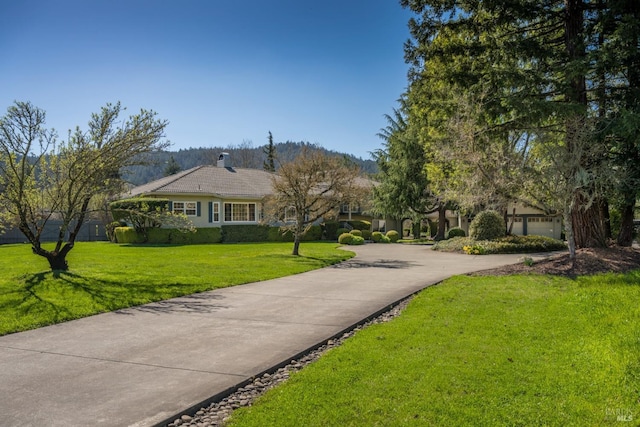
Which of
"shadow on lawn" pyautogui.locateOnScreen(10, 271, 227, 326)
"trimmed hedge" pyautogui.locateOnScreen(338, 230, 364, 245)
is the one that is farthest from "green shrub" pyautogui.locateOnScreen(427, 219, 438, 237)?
"shadow on lawn" pyautogui.locateOnScreen(10, 271, 227, 326)

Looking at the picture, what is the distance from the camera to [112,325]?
21.9 ft

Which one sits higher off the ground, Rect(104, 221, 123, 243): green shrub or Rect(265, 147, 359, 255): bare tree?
Rect(265, 147, 359, 255): bare tree

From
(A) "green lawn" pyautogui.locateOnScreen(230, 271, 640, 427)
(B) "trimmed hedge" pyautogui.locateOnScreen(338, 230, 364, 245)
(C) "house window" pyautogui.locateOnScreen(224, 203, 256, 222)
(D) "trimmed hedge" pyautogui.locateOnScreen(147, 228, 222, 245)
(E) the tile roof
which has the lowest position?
(A) "green lawn" pyautogui.locateOnScreen(230, 271, 640, 427)

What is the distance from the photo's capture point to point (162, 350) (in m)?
5.39

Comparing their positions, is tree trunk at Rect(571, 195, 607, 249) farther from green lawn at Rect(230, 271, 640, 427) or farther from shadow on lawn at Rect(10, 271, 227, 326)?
shadow on lawn at Rect(10, 271, 227, 326)

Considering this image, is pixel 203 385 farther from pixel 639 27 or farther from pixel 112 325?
pixel 639 27

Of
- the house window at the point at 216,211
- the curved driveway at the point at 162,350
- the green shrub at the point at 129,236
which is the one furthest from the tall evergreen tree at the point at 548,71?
the green shrub at the point at 129,236

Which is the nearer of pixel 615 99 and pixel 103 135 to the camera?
pixel 103 135

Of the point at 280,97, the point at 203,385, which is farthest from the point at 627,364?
the point at 280,97

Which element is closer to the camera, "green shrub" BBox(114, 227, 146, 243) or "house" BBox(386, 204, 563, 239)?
"green shrub" BBox(114, 227, 146, 243)

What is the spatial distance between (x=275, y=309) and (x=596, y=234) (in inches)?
421

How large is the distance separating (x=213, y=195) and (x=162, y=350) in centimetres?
2370

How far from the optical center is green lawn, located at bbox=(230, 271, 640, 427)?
11.6 feet

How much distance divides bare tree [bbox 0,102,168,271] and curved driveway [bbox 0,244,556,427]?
13.9 ft
